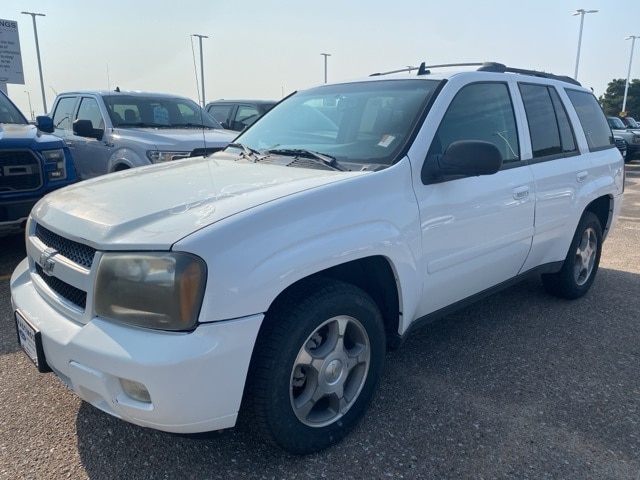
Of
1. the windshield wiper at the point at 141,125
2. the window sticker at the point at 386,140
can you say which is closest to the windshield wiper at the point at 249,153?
the window sticker at the point at 386,140

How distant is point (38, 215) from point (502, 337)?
Answer: 9.96 ft

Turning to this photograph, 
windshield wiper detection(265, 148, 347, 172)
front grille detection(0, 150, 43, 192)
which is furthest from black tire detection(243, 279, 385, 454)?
front grille detection(0, 150, 43, 192)

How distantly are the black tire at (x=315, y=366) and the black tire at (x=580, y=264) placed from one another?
7.91ft

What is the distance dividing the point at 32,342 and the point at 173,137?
457 cm

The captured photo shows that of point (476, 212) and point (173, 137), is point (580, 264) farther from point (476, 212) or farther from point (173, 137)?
point (173, 137)

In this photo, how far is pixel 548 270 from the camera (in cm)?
412

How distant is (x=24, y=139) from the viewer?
511 centimetres

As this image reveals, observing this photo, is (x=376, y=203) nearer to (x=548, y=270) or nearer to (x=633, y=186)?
(x=548, y=270)

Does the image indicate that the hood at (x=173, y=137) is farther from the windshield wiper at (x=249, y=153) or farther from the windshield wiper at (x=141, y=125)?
the windshield wiper at (x=249, y=153)

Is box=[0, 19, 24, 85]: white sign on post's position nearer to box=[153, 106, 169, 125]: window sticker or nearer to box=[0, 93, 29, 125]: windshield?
box=[0, 93, 29, 125]: windshield

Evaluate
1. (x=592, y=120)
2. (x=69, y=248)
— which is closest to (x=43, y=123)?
(x=69, y=248)

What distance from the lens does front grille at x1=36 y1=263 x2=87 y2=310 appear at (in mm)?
2215

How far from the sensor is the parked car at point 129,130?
6336 mm

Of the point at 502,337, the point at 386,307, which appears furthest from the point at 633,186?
the point at 386,307
